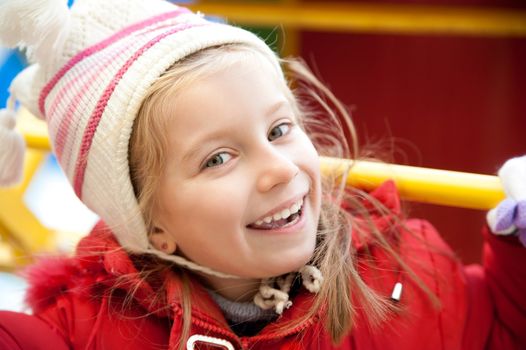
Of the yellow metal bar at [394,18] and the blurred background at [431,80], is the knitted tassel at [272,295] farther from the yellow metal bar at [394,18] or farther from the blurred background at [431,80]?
the yellow metal bar at [394,18]

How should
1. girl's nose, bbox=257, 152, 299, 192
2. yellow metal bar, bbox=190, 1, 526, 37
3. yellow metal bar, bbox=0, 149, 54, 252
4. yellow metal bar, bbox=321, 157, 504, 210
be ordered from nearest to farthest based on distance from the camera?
girl's nose, bbox=257, 152, 299, 192 → yellow metal bar, bbox=321, 157, 504, 210 → yellow metal bar, bbox=0, 149, 54, 252 → yellow metal bar, bbox=190, 1, 526, 37

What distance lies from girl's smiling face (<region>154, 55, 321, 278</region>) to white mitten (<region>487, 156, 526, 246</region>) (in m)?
0.23

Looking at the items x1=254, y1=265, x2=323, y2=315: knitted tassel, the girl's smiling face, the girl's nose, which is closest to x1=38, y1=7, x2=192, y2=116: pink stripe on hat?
the girl's smiling face

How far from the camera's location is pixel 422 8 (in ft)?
5.77

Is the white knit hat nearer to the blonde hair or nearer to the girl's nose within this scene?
the blonde hair

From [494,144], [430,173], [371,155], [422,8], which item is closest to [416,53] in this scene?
[422,8]

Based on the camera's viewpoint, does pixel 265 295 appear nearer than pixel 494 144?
Yes

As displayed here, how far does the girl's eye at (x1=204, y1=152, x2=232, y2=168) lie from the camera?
2.36 feet

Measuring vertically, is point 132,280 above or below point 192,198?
below

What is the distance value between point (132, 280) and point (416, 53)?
1.28 meters

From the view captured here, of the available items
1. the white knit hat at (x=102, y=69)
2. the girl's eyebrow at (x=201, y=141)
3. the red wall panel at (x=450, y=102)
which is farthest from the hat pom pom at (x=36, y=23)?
the red wall panel at (x=450, y=102)

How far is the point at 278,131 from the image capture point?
2.49 ft

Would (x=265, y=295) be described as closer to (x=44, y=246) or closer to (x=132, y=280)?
(x=132, y=280)

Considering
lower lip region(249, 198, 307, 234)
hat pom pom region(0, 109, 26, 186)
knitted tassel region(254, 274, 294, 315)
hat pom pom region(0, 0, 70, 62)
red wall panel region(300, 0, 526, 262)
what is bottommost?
red wall panel region(300, 0, 526, 262)
